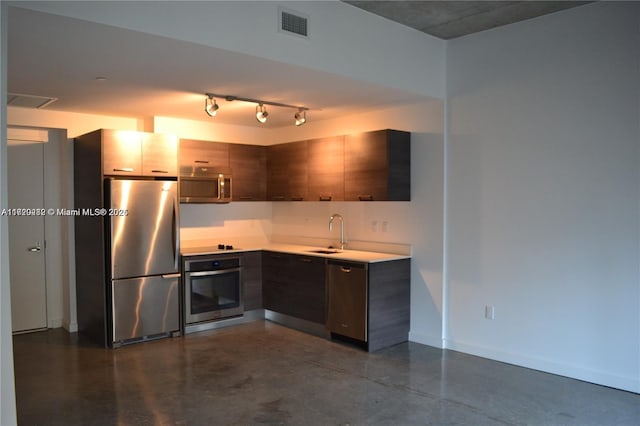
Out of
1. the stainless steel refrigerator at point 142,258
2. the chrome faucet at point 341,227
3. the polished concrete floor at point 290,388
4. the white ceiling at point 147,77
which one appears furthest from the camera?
the chrome faucet at point 341,227

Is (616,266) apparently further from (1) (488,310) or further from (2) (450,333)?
(2) (450,333)

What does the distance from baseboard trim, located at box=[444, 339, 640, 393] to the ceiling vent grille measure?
15.0 feet

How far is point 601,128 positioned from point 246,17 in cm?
281

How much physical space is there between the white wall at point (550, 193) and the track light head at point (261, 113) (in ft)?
5.98

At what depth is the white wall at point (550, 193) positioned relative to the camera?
A: 3777 millimetres

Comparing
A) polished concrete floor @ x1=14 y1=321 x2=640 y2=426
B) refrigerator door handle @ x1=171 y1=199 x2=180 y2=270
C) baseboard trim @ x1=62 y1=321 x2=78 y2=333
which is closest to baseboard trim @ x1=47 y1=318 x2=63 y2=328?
baseboard trim @ x1=62 y1=321 x2=78 y2=333

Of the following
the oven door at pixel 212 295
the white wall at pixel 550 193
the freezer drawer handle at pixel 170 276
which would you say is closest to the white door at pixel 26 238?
the freezer drawer handle at pixel 170 276

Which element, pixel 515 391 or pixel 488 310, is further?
pixel 488 310

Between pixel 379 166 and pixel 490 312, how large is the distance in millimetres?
1747

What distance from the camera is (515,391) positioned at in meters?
3.79

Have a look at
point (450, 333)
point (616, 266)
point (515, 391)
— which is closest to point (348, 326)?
point (450, 333)

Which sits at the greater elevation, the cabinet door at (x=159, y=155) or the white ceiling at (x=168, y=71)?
the white ceiling at (x=168, y=71)

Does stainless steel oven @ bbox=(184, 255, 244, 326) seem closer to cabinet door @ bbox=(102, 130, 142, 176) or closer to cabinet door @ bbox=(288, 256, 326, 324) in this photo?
cabinet door @ bbox=(288, 256, 326, 324)

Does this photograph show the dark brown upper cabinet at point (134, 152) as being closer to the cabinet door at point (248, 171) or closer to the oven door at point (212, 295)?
the cabinet door at point (248, 171)
